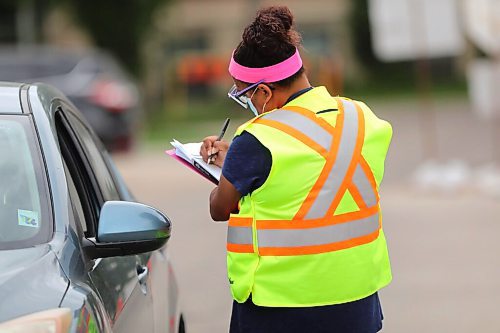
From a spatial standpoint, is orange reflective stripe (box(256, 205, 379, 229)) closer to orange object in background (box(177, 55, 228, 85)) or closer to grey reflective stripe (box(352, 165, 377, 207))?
grey reflective stripe (box(352, 165, 377, 207))

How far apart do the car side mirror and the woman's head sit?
0.53 meters

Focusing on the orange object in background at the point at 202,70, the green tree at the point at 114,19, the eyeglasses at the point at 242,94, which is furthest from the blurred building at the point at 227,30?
the eyeglasses at the point at 242,94

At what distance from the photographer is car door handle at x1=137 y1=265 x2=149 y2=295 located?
430 centimetres

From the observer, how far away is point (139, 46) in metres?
35.8

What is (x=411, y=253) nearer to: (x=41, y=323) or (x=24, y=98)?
(x=24, y=98)

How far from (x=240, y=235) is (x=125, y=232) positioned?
1.24 feet

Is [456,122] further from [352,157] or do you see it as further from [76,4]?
[352,157]

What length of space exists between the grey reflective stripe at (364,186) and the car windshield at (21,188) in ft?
3.20

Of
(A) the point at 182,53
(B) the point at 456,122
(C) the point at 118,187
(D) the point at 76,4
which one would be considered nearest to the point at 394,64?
(A) the point at 182,53

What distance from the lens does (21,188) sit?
3818 millimetres

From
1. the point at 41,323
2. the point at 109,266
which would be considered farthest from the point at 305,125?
the point at 41,323

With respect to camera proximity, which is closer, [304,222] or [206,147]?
[304,222]

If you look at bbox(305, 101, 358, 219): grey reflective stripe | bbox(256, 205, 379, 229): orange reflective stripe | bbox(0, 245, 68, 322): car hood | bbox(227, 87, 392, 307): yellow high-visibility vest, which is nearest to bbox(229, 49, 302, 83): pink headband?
bbox(227, 87, 392, 307): yellow high-visibility vest

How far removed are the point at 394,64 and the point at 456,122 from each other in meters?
18.5
